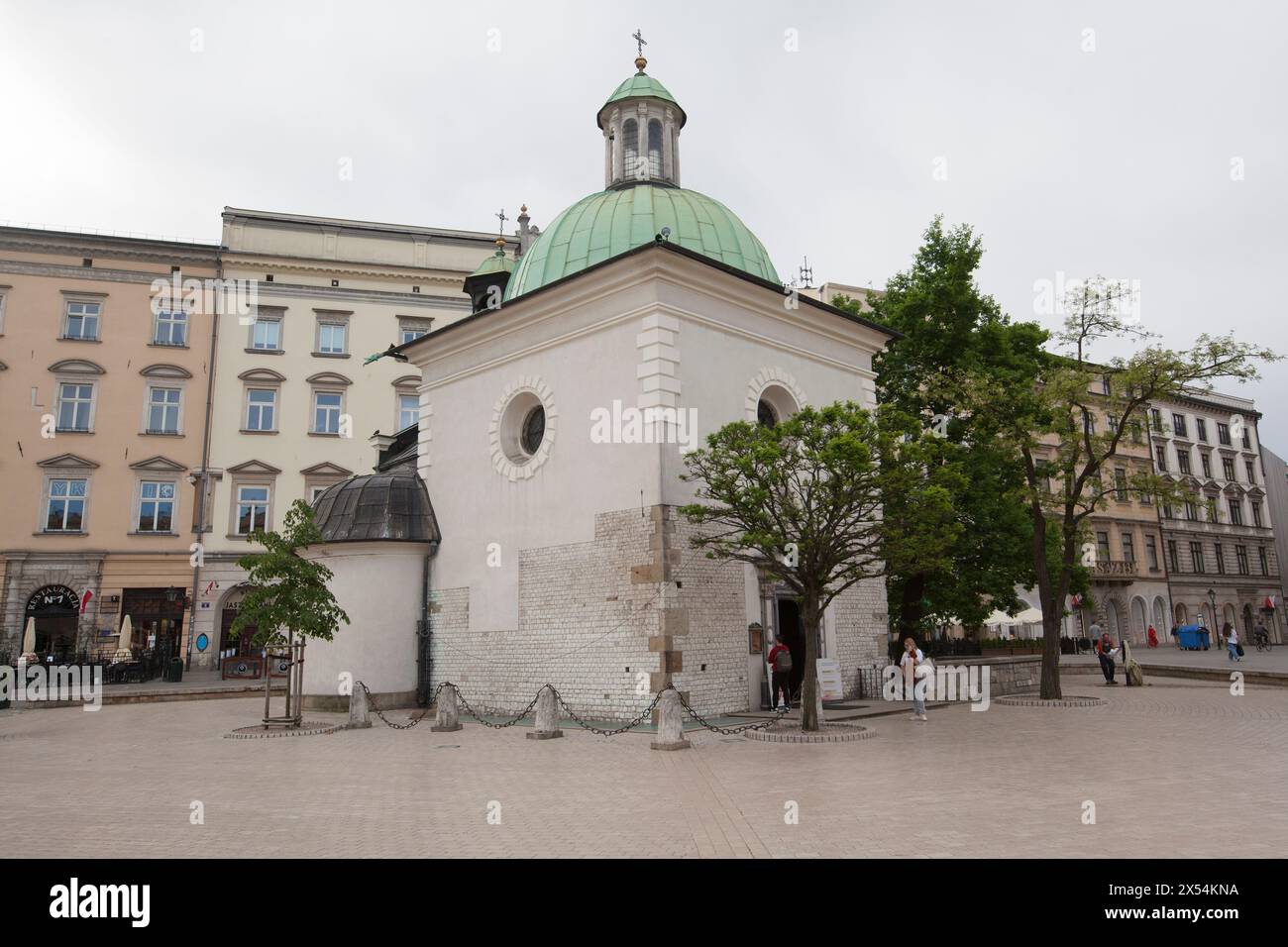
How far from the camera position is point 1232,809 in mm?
→ 8180

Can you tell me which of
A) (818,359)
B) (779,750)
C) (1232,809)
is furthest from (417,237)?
(1232,809)

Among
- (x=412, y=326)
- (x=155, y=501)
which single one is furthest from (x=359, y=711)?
(x=412, y=326)

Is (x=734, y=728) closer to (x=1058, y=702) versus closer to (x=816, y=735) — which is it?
(x=816, y=735)

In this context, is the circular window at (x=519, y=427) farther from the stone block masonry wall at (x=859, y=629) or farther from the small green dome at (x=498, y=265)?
the small green dome at (x=498, y=265)

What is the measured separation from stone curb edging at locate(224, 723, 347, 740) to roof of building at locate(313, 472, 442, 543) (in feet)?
16.7

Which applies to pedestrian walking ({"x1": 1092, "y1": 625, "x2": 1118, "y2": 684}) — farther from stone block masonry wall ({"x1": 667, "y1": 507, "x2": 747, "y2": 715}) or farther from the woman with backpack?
stone block masonry wall ({"x1": 667, "y1": 507, "x2": 747, "y2": 715})

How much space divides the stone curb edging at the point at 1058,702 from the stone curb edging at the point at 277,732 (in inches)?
573

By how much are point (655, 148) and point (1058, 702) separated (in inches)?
643

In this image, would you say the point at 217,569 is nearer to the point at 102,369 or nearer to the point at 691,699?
the point at 102,369

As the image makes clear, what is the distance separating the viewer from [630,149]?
22.5 m

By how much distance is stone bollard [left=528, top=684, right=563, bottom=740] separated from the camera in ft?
49.6

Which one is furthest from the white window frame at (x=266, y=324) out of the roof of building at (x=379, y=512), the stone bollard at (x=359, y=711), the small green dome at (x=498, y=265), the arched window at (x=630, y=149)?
the stone bollard at (x=359, y=711)

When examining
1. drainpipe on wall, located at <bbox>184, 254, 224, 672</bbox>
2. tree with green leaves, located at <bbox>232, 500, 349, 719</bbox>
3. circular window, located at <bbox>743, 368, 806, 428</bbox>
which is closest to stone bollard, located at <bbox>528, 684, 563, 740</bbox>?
tree with green leaves, located at <bbox>232, 500, 349, 719</bbox>

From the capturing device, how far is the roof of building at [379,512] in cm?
2100
